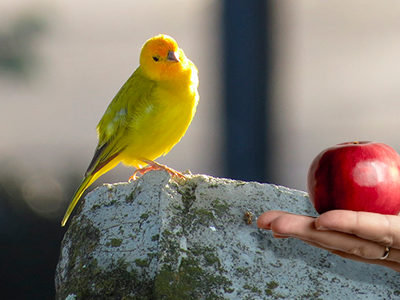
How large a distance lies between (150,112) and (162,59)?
21 centimetres

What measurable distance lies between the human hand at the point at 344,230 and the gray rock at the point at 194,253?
16 cm

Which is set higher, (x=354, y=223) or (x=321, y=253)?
(x=354, y=223)

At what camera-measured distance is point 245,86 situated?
4.22 metres

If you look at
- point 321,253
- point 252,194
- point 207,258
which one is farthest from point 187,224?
point 321,253

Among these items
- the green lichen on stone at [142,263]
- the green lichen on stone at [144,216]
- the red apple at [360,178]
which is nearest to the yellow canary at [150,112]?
the green lichen on stone at [144,216]

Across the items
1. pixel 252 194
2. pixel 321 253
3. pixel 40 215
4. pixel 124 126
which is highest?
pixel 124 126

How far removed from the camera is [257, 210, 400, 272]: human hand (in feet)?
5.75

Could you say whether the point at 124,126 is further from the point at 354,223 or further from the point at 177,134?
the point at 354,223

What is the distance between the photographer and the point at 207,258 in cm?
195

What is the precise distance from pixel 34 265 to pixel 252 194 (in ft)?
6.84

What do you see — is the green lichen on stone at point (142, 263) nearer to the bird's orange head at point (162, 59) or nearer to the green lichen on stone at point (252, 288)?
the green lichen on stone at point (252, 288)

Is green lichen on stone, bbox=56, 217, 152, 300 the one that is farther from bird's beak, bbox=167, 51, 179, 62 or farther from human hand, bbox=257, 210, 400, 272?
bird's beak, bbox=167, 51, 179, 62

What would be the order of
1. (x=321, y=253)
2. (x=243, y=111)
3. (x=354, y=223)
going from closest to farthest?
(x=354, y=223), (x=321, y=253), (x=243, y=111)

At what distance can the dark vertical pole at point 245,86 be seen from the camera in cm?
423
